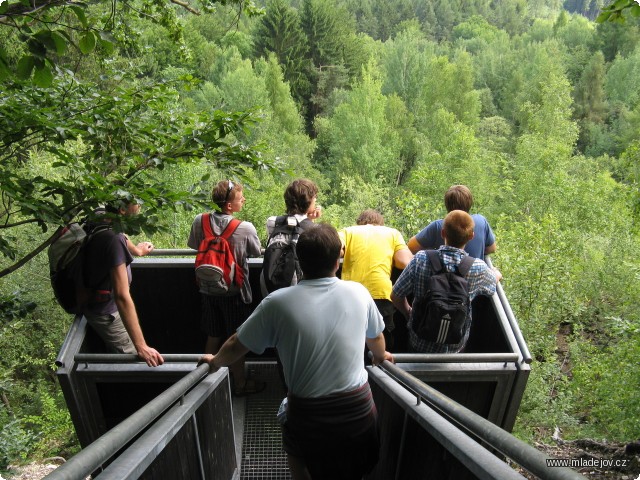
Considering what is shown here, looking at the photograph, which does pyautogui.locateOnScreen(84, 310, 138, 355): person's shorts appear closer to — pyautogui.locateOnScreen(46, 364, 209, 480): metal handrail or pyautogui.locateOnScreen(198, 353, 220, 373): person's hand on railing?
pyautogui.locateOnScreen(198, 353, 220, 373): person's hand on railing

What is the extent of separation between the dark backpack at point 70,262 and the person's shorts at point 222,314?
34.8 inches

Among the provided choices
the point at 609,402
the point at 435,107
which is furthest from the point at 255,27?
the point at 609,402

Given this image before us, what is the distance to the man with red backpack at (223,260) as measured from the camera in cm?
385

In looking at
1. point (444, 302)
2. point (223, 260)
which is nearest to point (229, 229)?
point (223, 260)

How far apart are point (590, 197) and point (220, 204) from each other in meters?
27.6

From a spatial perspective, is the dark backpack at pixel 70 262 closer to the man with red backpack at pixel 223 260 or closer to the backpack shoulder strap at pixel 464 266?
the man with red backpack at pixel 223 260

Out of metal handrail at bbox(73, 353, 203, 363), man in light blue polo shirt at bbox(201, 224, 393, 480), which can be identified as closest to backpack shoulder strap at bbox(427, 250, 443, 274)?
man in light blue polo shirt at bbox(201, 224, 393, 480)

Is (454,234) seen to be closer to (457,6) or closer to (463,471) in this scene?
(463,471)

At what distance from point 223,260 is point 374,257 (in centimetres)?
109

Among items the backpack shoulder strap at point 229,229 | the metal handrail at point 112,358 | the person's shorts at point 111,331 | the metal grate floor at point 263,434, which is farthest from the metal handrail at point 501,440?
the person's shorts at point 111,331

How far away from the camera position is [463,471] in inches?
74.6

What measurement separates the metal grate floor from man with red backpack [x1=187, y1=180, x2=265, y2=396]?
642mm

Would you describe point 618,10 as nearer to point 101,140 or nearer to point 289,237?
point 289,237

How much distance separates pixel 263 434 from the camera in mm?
4117
